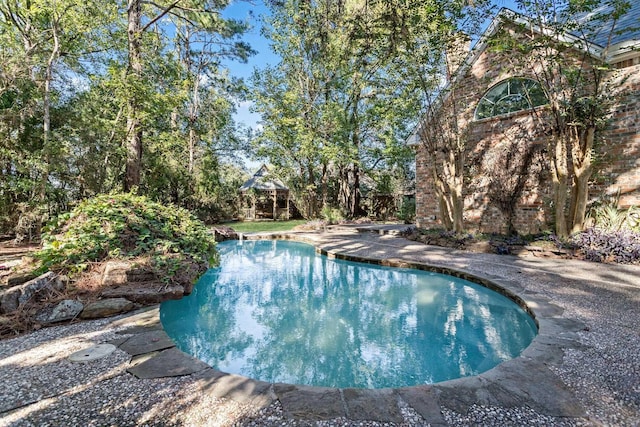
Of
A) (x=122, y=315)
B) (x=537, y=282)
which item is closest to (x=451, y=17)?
(x=537, y=282)

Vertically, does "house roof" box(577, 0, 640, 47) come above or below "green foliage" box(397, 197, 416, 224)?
Answer: above

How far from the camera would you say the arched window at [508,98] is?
9031 mm

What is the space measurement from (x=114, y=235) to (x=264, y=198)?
58.1ft

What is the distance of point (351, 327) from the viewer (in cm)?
434

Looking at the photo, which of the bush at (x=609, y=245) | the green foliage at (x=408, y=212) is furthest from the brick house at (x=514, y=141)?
the green foliage at (x=408, y=212)

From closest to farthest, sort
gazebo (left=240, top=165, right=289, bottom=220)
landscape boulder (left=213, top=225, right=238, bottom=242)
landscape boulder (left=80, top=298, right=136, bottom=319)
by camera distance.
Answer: landscape boulder (left=80, top=298, right=136, bottom=319)
landscape boulder (left=213, top=225, right=238, bottom=242)
gazebo (left=240, top=165, right=289, bottom=220)

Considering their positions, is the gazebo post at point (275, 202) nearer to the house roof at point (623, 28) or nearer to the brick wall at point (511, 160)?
the brick wall at point (511, 160)

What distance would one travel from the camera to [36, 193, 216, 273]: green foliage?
15.0 ft

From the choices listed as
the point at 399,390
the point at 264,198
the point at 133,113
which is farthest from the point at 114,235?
the point at 264,198

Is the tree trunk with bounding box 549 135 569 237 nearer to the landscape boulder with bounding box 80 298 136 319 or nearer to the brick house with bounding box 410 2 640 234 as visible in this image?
the brick house with bounding box 410 2 640 234

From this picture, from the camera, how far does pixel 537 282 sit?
5023 mm

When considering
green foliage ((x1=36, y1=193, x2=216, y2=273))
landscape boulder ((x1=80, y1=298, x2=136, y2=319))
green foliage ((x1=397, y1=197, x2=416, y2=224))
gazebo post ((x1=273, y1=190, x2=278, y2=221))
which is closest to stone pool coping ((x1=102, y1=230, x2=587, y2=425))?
landscape boulder ((x1=80, y1=298, x2=136, y2=319))

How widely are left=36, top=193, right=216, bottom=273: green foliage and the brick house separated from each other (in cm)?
813

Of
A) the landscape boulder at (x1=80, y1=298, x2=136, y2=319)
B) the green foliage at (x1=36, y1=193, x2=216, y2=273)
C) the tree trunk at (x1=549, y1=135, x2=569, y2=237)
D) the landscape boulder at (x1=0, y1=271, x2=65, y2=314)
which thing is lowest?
the landscape boulder at (x1=80, y1=298, x2=136, y2=319)
